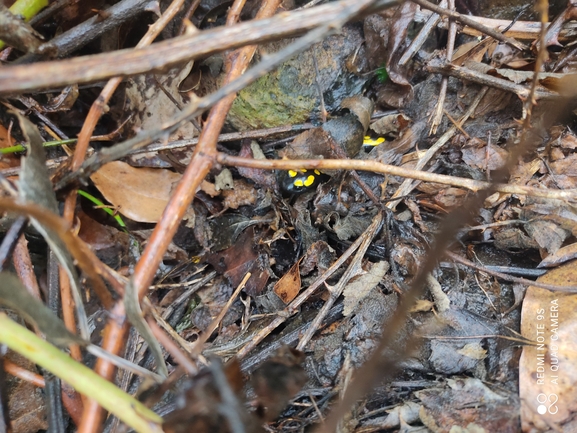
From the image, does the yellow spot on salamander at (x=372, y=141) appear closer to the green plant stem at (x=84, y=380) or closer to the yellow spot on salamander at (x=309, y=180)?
the yellow spot on salamander at (x=309, y=180)

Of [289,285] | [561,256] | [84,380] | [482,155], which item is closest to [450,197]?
[482,155]

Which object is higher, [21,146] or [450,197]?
[21,146]

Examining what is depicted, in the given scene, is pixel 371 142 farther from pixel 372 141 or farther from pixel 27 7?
pixel 27 7

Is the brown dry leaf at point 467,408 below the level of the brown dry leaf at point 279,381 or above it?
below

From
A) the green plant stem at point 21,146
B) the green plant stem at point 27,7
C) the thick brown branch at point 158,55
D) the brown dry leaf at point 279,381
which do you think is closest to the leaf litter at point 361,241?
the brown dry leaf at point 279,381

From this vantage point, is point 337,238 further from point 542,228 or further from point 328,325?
point 542,228

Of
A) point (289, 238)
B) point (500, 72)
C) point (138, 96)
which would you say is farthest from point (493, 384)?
point (138, 96)
